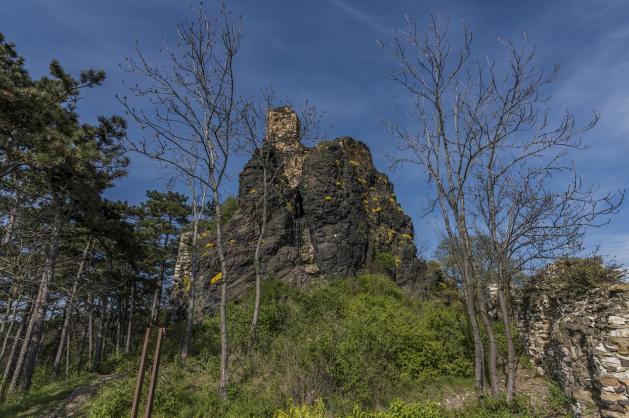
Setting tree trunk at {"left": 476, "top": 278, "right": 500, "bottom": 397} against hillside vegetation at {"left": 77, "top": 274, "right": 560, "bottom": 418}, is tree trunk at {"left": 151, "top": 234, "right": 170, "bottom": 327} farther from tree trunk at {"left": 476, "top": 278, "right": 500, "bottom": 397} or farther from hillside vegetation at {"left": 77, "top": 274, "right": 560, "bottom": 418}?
tree trunk at {"left": 476, "top": 278, "right": 500, "bottom": 397}

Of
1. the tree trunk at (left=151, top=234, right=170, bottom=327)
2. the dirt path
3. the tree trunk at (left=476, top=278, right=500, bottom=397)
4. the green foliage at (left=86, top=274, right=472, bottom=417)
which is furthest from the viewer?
the tree trunk at (left=151, top=234, right=170, bottom=327)

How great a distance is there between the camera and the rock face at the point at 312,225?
21.3 meters

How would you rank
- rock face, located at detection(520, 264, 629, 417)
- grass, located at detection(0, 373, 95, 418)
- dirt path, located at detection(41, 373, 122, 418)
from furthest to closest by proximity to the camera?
grass, located at detection(0, 373, 95, 418)
dirt path, located at detection(41, 373, 122, 418)
rock face, located at detection(520, 264, 629, 417)

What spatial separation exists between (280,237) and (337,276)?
432 cm

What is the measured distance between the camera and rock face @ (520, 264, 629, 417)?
6.70 m

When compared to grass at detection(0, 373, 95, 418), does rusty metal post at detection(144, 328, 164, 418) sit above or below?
above

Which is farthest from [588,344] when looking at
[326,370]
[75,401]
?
[75,401]

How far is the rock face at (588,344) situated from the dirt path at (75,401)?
1282 centimetres

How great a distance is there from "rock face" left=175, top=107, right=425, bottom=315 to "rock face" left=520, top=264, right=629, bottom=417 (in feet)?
39.4

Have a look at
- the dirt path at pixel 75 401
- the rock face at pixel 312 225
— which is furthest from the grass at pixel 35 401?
the rock face at pixel 312 225

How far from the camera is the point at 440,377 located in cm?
1070

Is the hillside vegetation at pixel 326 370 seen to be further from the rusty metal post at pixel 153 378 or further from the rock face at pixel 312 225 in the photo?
the rock face at pixel 312 225

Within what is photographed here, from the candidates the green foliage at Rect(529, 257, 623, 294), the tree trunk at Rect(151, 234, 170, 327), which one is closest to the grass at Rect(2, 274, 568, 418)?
the green foliage at Rect(529, 257, 623, 294)

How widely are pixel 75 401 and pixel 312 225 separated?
49.5ft
